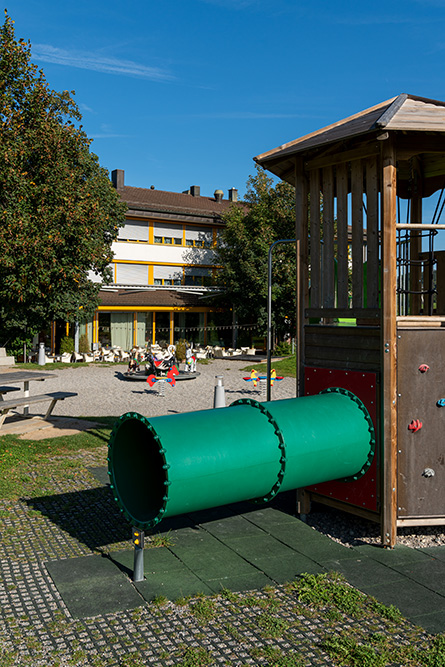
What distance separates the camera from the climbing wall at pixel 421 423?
20.9 ft

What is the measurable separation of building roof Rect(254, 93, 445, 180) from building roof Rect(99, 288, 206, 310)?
29006 millimetres

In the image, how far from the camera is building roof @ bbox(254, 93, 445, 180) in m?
6.07

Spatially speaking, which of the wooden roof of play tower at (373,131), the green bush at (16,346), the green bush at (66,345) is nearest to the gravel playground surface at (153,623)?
the wooden roof of play tower at (373,131)

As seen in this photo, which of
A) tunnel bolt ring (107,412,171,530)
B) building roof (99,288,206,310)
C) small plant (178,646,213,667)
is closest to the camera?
small plant (178,646,213,667)

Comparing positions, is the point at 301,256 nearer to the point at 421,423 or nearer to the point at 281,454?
the point at 421,423

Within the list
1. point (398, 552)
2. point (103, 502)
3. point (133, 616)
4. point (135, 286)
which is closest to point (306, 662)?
point (133, 616)

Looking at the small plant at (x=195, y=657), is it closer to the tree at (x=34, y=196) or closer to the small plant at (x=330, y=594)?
the small plant at (x=330, y=594)

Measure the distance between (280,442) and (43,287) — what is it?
23.2 ft

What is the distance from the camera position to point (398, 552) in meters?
6.18

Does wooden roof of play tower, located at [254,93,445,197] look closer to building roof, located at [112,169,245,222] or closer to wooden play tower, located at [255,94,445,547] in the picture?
wooden play tower, located at [255,94,445,547]

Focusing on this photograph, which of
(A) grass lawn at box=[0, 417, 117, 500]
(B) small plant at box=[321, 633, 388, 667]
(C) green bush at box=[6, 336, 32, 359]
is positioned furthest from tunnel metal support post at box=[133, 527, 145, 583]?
(C) green bush at box=[6, 336, 32, 359]

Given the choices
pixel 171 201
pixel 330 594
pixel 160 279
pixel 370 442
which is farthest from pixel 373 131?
pixel 171 201

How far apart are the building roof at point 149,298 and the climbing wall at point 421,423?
3055 cm

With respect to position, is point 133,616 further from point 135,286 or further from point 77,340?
point 135,286
